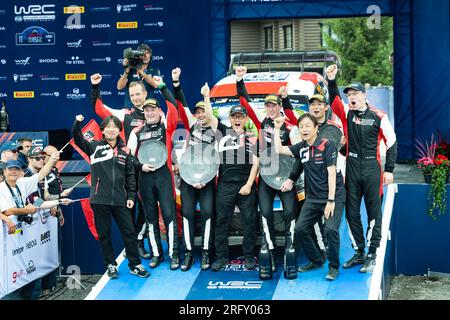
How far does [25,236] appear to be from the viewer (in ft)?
Result: 34.0

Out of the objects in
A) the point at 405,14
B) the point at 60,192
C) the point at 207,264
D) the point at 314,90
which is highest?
the point at 405,14

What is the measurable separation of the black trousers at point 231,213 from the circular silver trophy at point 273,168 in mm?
223

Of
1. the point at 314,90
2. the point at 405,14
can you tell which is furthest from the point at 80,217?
the point at 405,14

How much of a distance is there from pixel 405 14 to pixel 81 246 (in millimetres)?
6992

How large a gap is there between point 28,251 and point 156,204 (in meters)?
2.09

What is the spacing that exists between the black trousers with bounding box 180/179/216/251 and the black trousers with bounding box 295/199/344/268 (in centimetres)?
111

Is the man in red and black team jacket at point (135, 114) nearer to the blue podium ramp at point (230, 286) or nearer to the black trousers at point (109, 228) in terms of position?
the black trousers at point (109, 228)

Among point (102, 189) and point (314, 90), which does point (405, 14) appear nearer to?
point (314, 90)

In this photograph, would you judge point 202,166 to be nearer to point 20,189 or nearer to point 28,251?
point 20,189

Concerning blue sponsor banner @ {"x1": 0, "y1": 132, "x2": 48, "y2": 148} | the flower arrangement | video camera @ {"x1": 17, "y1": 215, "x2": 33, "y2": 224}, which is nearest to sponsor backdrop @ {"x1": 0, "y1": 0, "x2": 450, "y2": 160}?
blue sponsor banner @ {"x1": 0, "y1": 132, "x2": 48, "y2": 148}

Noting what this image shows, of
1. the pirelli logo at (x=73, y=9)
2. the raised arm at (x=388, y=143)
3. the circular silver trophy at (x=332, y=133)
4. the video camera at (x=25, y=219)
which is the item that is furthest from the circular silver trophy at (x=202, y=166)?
the pirelli logo at (x=73, y=9)

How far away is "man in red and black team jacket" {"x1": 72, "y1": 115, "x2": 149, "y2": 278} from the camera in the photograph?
360 inches

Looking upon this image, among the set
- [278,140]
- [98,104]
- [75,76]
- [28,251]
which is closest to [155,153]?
[98,104]

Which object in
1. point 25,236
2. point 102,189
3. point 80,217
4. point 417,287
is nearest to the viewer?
point 102,189
